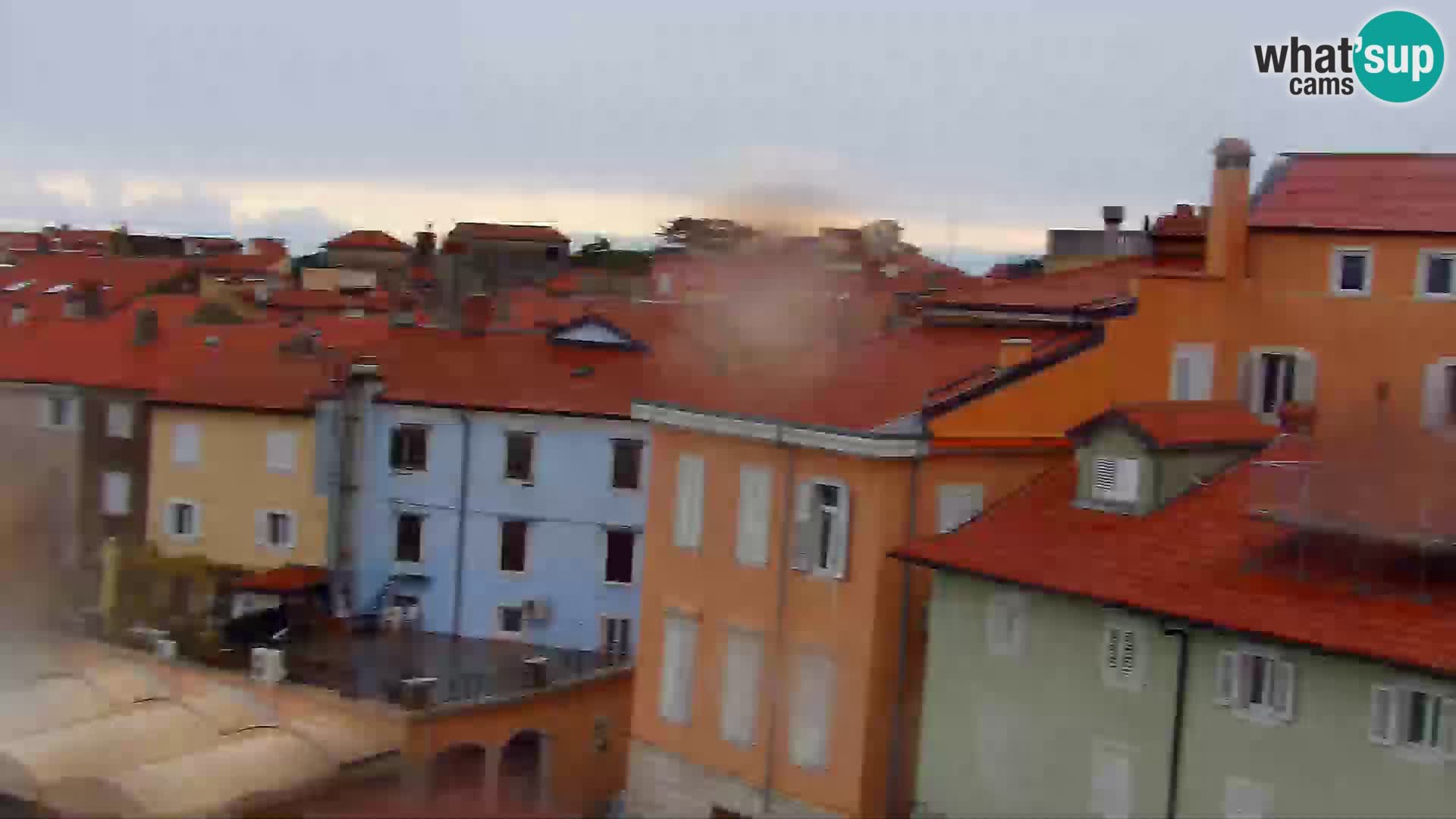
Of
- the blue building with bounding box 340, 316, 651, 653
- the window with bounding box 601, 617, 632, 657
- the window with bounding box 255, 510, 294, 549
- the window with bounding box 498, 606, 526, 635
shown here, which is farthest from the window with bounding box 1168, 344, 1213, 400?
→ the window with bounding box 255, 510, 294, 549

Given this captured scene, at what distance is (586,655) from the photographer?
37562 mm

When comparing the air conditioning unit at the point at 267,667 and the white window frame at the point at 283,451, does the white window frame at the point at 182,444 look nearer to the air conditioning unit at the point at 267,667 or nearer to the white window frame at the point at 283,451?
the white window frame at the point at 283,451

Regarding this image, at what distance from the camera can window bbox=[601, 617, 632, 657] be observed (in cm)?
3841

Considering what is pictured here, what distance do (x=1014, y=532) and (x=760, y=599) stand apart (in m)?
4.18

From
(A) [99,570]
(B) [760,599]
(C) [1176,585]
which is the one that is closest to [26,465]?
(A) [99,570]

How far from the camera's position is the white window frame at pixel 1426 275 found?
2850 cm

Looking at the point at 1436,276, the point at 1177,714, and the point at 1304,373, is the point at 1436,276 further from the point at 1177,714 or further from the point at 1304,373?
the point at 1177,714

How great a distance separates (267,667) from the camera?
32.6m

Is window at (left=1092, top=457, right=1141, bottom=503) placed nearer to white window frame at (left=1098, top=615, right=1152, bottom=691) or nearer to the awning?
white window frame at (left=1098, top=615, right=1152, bottom=691)

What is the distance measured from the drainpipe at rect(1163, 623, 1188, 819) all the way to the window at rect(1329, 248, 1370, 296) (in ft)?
32.7

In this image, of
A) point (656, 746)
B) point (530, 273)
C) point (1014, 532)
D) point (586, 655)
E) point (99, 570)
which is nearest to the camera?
point (1014, 532)

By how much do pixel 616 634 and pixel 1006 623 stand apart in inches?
622

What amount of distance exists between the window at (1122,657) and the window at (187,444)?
2596cm

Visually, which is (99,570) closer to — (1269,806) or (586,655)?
(586,655)
